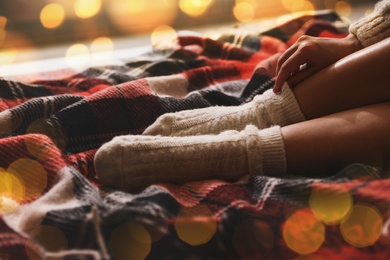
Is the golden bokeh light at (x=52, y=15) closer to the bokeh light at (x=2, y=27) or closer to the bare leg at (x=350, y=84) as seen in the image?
the bokeh light at (x=2, y=27)

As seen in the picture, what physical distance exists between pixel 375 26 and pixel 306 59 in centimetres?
15

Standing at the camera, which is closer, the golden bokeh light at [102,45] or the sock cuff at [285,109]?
the sock cuff at [285,109]

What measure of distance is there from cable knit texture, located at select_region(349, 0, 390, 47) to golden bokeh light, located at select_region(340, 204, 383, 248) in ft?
1.19

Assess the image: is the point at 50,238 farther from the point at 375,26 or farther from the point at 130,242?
the point at 375,26

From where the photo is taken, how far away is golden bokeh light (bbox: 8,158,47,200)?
563 millimetres

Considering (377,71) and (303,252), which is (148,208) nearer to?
(303,252)

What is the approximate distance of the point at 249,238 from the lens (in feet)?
1.61

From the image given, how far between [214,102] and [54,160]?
378 mm

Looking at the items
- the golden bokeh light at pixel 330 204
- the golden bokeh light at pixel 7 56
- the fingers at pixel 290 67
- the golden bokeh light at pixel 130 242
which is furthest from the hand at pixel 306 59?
the golden bokeh light at pixel 7 56

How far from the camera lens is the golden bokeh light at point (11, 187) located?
0.56 meters

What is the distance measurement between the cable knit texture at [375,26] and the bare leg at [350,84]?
77 mm

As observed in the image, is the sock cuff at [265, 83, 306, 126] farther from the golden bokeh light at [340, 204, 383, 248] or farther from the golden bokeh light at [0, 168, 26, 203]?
the golden bokeh light at [0, 168, 26, 203]

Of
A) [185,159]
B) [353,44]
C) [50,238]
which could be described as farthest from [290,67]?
[50,238]

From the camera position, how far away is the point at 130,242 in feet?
1.58
